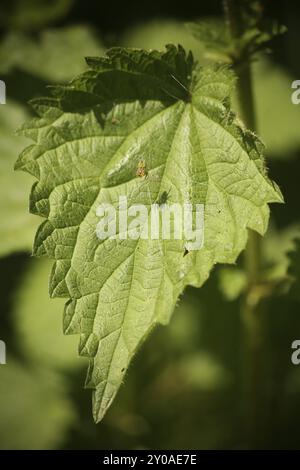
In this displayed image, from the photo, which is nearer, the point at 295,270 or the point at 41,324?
the point at 295,270

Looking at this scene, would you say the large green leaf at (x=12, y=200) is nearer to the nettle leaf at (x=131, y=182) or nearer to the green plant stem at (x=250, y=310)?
the nettle leaf at (x=131, y=182)

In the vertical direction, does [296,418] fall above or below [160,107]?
below

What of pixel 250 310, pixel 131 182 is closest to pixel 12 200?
pixel 131 182

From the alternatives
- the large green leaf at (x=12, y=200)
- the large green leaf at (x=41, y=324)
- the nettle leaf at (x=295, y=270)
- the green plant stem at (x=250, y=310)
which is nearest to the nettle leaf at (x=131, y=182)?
the green plant stem at (x=250, y=310)

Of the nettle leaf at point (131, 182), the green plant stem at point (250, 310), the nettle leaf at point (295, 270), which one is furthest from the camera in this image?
the nettle leaf at point (295, 270)

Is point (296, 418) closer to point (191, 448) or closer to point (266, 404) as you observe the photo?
point (266, 404)

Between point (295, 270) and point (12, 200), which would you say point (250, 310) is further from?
point (12, 200)

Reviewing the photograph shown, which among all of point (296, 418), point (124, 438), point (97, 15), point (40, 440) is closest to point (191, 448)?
point (124, 438)
